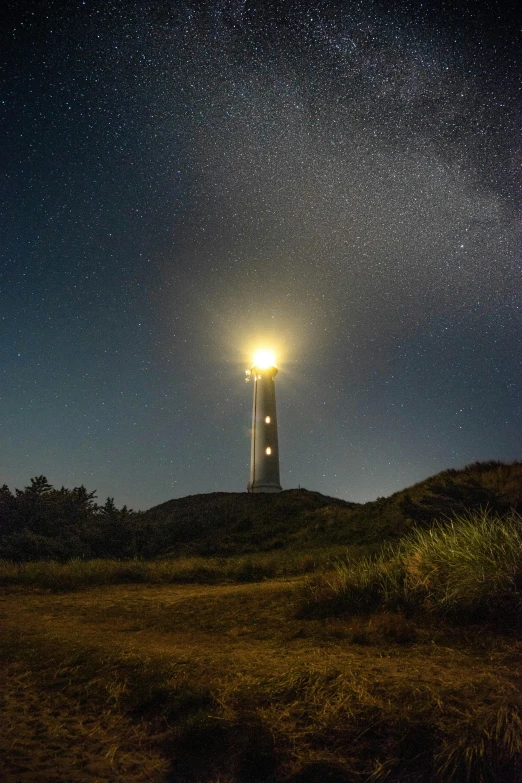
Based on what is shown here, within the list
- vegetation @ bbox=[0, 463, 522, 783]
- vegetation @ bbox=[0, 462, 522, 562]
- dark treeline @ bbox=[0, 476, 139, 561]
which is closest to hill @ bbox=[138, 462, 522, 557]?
vegetation @ bbox=[0, 462, 522, 562]

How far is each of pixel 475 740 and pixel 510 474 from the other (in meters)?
16.8

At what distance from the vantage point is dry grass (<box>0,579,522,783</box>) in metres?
2.46

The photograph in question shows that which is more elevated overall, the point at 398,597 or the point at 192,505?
the point at 192,505

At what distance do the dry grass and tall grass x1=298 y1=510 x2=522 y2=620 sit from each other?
0.36 meters

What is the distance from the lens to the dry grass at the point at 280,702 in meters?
2.46

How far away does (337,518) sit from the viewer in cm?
2169

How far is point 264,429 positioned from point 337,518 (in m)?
19.9

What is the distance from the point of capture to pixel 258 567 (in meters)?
11.3

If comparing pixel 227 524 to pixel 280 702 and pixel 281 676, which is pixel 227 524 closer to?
pixel 281 676

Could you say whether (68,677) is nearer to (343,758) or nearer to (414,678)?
(343,758)

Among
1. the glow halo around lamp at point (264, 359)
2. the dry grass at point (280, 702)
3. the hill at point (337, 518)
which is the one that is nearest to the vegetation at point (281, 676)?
the dry grass at point (280, 702)

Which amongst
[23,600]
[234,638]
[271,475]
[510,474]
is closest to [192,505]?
[271,475]

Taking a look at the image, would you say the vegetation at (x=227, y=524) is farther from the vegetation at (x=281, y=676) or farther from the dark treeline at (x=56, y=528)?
the vegetation at (x=281, y=676)

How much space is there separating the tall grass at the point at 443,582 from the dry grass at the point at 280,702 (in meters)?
0.36
